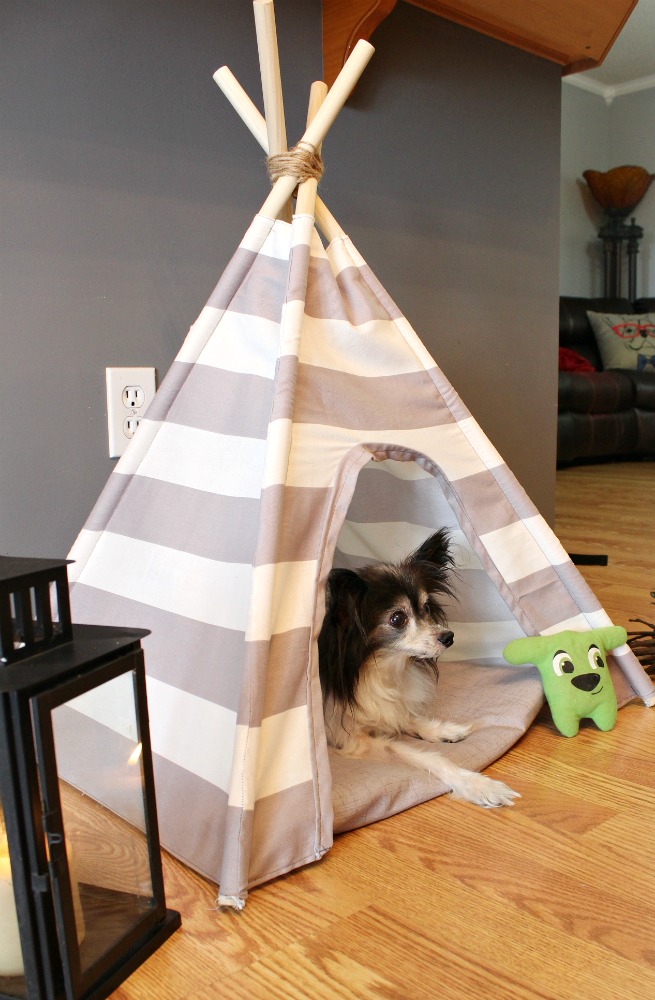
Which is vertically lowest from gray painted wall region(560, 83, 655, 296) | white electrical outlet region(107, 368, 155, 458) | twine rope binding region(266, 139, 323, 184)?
white electrical outlet region(107, 368, 155, 458)

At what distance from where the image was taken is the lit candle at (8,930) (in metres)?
0.84

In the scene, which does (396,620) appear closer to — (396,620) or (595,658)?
(396,620)

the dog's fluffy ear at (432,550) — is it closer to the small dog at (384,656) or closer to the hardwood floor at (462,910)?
the small dog at (384,656)

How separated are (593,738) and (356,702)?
0.41 metres

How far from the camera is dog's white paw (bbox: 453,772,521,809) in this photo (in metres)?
1.29

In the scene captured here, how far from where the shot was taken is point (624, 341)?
6465 mm

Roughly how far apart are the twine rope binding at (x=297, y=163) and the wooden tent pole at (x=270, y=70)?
0.06 feet

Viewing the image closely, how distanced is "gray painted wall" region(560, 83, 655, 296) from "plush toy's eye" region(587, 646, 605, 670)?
6255 mm

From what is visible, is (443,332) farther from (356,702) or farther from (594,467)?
(594,467)

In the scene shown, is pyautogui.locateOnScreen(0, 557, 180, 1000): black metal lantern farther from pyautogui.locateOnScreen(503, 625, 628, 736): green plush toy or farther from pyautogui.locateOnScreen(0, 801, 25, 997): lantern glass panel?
pyautogui.locateOnScreen(503, 625, 628, 736): green plush toy

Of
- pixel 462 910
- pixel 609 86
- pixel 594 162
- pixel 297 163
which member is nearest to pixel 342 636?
pixel 462 910

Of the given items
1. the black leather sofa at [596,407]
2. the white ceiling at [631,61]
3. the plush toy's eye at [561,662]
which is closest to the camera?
the plush toy's eye at [561,662]

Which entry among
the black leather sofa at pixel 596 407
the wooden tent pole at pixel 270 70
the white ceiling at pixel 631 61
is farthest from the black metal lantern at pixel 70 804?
the white ceiling at pixel 631 61

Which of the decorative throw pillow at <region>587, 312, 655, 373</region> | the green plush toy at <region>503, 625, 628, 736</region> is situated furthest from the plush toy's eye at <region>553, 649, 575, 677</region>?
the decorative throw pillow at <region>587, 312, 655, 373</region>
